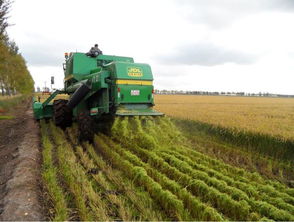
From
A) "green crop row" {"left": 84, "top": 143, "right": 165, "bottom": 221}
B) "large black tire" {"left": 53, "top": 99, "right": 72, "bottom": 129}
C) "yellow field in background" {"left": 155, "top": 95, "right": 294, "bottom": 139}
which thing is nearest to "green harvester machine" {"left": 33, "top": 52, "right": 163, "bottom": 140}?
"large black tire" {"left": 53, "top": 99, "right": 72, "bottom": 129}

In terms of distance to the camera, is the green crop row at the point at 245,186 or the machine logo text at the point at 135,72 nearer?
the green crop row at the point at 245,186

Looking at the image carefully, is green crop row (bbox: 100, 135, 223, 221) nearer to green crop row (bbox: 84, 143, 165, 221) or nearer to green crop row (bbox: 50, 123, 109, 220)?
green crop row (bbox: 84, 143, 165, 221)

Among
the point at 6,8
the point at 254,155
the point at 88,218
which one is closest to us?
the point at 88,218

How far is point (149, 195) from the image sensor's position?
4066mm

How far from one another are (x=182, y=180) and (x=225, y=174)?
901 mm

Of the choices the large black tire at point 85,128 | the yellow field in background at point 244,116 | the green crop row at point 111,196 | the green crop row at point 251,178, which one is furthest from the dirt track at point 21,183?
the yellow field in background at point 244,116

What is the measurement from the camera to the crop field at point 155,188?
3.52 meters

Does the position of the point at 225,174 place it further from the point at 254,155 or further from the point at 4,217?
the point at 4,217

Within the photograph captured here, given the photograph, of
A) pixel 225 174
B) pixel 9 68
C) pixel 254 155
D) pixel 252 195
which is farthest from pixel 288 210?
pixel 9 68

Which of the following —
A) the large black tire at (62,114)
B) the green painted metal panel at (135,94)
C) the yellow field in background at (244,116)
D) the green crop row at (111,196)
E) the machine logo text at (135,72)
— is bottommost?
the green crop row at (111,196)

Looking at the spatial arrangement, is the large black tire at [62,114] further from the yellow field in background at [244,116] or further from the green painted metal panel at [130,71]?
the yellow field in background at [244,116]

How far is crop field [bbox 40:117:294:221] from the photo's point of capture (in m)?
3.52

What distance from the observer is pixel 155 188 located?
4.06 metres

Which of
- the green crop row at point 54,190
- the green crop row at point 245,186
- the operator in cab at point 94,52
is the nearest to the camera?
the green crop row at point 54,190
